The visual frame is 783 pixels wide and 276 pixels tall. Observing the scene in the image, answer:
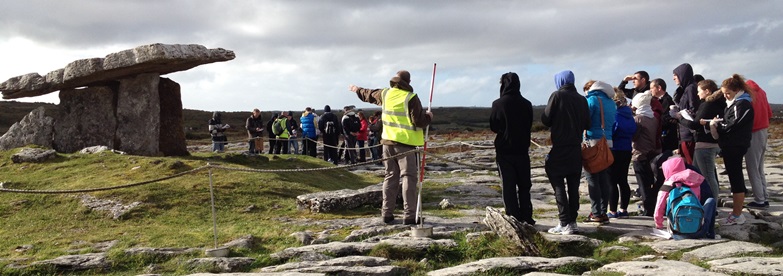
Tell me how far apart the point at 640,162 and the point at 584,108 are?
5.82 ft

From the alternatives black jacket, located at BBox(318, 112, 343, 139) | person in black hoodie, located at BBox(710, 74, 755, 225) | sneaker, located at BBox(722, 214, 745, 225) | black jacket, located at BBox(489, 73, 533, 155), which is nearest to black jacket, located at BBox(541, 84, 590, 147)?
black jacket, located at BBox(489, 73, 533, 155)

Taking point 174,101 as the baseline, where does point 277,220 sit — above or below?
below

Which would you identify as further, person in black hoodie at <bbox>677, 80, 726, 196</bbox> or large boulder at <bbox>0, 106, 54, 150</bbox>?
large boulder at <bbox>0, 106, 54, 150</bbox>

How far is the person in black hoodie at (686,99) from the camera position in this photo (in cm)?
1085

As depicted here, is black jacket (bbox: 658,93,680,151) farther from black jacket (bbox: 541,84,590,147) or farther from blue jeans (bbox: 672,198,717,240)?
blue jeans (bbox: 672,198,717,240)

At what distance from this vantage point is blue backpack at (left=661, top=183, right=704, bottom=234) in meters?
8.73

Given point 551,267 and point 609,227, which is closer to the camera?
point 551,267

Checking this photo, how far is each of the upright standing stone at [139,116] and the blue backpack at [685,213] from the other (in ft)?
39.5

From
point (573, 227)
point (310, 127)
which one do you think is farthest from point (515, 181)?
point (310, 127)

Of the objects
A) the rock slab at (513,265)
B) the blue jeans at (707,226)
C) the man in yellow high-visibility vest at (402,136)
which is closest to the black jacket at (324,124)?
the man in yellow high-visibility vest at (402,136)

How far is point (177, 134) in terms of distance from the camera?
1797 centimetres

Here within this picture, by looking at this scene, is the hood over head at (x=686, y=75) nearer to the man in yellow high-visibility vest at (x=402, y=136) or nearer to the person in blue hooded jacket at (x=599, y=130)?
the person in blue hooded jacket at (x=599, y=130)

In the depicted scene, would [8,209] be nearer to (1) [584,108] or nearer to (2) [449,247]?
(2) [449,247]

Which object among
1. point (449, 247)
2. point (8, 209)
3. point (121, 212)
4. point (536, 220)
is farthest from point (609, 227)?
point (8, 209)
